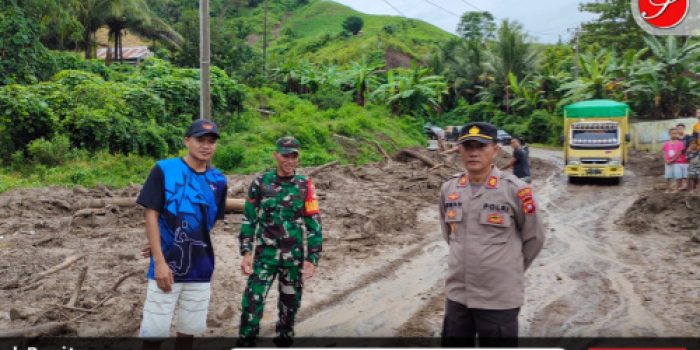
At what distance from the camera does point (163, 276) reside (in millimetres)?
3961

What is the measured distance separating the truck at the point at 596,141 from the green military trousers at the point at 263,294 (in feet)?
55.4

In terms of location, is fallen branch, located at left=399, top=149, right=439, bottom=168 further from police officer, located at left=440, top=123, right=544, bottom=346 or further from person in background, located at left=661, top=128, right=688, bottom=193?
police officer, located at left=440, top=123, right=544, bottom=346

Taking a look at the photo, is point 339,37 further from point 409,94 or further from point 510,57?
point 409,94

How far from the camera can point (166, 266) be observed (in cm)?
399

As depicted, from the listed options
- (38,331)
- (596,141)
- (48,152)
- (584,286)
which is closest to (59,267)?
(38,331)

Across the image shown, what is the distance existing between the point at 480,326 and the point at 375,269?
18.0 feet

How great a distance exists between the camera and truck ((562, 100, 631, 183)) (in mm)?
19703

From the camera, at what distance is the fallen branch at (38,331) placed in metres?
5.20

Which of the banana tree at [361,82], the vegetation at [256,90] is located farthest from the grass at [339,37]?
the banana tree at [361,82]

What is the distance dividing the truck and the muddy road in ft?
14.5

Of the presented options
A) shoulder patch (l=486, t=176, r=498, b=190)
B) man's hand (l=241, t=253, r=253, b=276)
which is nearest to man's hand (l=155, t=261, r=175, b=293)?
man's hand (l=241, t=253, r=253, b=276)

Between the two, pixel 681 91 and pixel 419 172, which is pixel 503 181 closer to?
pixel 419 172

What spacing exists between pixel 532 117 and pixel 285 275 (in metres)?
37.3

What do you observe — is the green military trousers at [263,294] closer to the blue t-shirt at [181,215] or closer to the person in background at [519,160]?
the blue t-shirt at [181,215]
